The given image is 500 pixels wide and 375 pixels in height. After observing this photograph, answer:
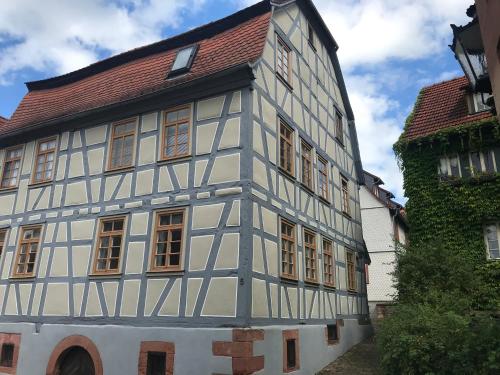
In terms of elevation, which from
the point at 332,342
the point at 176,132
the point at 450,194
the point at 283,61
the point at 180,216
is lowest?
the point at 332,342

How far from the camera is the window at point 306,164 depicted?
14.3 m

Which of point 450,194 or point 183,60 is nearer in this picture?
point 183,60

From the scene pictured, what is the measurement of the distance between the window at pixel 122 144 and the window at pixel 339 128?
27.6ft

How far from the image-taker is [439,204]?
1664 centimetres

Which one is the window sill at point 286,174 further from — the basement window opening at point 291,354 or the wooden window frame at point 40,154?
the wooden window frame at point 40,154

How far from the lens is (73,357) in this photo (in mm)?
11844

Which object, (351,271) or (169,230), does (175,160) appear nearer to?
(169,230)

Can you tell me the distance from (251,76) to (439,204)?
9.23 m

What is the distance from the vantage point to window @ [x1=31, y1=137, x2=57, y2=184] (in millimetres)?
14180

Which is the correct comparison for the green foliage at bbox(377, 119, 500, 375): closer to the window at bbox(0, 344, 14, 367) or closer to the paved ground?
the paved ground

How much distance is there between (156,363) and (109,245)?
10.9 feet

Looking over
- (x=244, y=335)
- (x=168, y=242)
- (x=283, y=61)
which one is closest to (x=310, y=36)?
(x=283, y=61)

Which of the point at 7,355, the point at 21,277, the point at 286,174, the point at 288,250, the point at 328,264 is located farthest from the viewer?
the point at 328,264

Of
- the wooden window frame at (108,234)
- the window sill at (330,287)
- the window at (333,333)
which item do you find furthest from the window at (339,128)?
the wooden window frame at (108,234)
